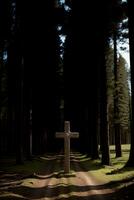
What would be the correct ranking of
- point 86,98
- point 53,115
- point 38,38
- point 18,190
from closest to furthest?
point 18,190 → point 38,38 → point 86,98 → point 53,115

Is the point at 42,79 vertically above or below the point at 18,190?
above

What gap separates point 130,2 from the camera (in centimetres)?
2317

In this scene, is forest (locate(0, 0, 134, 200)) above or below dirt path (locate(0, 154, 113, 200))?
above

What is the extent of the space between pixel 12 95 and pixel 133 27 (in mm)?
22961

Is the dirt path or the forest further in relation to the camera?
the forest

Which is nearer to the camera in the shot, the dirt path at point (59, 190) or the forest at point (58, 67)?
the dirt path at point (59, 190)

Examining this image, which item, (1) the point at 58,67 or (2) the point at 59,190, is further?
(1) the point at 58,67

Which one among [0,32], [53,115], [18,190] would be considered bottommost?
[18,190]

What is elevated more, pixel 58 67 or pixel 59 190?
pixel 58 67

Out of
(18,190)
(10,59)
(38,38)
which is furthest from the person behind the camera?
(10,59)

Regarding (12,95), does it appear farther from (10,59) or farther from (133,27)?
(133,27)

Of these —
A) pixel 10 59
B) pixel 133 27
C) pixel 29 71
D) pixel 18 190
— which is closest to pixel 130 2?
pixel 133 27

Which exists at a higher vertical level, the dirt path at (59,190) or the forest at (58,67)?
the forest at (58,67)

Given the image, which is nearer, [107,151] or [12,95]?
[107,151]
